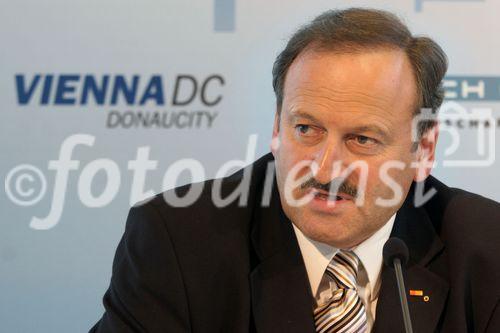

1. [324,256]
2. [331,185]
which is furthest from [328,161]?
[324,256]

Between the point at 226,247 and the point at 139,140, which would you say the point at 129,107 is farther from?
the point at 226,247

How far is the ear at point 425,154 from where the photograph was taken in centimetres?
242

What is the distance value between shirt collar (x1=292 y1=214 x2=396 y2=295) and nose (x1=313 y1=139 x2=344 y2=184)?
10.4 inches

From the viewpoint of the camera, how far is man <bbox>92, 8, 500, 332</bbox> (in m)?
2.15

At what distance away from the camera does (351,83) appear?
217 cm

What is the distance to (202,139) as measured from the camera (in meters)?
3.15

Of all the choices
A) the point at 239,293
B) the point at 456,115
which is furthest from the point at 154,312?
the point at 456,115

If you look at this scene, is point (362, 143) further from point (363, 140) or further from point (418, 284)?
point (418, 284)

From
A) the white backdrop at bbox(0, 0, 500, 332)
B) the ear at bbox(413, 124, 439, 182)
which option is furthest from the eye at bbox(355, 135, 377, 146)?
the white backdrop at bbox(0, 0, 500, 332)

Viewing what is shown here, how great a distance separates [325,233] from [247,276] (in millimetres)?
228

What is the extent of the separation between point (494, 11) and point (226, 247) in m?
1.60

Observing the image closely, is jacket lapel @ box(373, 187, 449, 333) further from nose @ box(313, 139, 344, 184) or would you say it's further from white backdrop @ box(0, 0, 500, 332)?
white backdrop @ box(0, 0, 500, 332)

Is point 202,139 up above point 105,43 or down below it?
below

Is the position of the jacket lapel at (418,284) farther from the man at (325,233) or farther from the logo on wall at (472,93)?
the logo on wall at (472,93)
